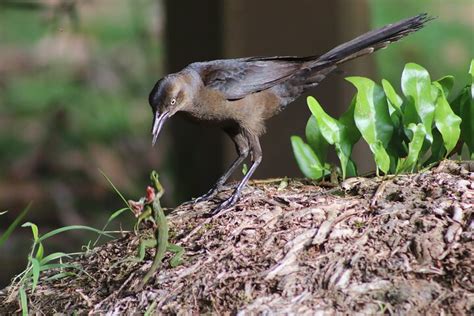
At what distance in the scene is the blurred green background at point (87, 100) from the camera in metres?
9.79

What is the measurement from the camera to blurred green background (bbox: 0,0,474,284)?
385 inches

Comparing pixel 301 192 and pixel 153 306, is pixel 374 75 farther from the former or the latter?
pixel 153 306

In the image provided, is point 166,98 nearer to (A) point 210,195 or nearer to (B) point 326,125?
(A) point 210,195

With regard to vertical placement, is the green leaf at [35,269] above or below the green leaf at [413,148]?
below

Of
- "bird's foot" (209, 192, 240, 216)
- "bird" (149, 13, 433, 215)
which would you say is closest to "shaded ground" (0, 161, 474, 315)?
"bird's foot" (209, 192, 240, 216)

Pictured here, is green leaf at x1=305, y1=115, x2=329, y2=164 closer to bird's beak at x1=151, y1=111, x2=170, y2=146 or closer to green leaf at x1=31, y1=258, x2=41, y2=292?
bird's beak at x1=151, y1=111, x2=170, y2=146

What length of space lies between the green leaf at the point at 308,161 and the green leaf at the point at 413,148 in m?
0.45

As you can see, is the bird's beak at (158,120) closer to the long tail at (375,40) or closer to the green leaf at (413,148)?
the long tail at (375,40)

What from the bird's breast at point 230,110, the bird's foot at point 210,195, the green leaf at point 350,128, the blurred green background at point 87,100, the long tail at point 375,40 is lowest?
the blurred green background at point 87,100

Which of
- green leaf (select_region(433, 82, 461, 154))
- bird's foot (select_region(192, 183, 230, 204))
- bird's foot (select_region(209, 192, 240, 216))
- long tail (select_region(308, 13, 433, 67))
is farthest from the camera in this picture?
long tail (select_region(308, 13, 433, 67))

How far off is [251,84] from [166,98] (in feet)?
1.99

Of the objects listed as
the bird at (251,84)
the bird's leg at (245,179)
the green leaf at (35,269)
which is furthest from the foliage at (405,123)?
the green leaf at (35,269)

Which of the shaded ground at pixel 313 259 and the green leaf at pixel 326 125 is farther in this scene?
the green leaf at pixel 326 125

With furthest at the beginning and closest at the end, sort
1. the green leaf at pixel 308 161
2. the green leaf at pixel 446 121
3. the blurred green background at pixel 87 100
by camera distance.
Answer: the blurred green background at pixel 87 100, the green leaf at pixel 308 161, the green leaf at pixel 446 121
